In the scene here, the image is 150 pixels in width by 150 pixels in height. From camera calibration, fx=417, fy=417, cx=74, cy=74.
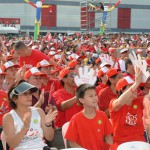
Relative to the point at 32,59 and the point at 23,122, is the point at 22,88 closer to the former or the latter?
the point at 23,122

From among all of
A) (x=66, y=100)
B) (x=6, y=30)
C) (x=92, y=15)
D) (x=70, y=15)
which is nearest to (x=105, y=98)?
(x=66, y=100)

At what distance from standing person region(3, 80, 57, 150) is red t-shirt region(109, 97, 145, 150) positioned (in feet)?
2.88

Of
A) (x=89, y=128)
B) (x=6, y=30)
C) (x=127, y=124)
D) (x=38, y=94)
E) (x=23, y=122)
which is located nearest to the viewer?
(x=23, y=122)

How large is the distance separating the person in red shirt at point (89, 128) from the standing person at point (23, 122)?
250 mm

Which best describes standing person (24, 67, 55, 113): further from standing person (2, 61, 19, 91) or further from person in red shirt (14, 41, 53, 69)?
person in red shirt (14, 41, 53, 69)

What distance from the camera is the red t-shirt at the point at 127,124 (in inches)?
188

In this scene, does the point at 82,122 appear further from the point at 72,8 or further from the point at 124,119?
the point at 72,8

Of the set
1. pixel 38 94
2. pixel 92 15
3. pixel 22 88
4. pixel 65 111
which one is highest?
pixel 92 15

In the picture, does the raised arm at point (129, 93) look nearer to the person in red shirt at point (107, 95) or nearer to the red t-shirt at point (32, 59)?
the person in red shirt at point (107, 95)

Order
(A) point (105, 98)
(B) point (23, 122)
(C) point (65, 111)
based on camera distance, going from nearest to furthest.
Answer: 1. (B) point (23, 122)
2. (C) point (65, 111)
3. (A) point (105, 98)

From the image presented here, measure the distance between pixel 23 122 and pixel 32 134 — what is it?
0.17 meters

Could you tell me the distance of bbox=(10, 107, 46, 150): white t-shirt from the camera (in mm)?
4160

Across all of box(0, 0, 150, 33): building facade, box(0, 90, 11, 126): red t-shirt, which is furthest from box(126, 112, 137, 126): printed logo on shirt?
box(0, 0, 150, 33): building facade

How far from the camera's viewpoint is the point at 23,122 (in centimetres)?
416
